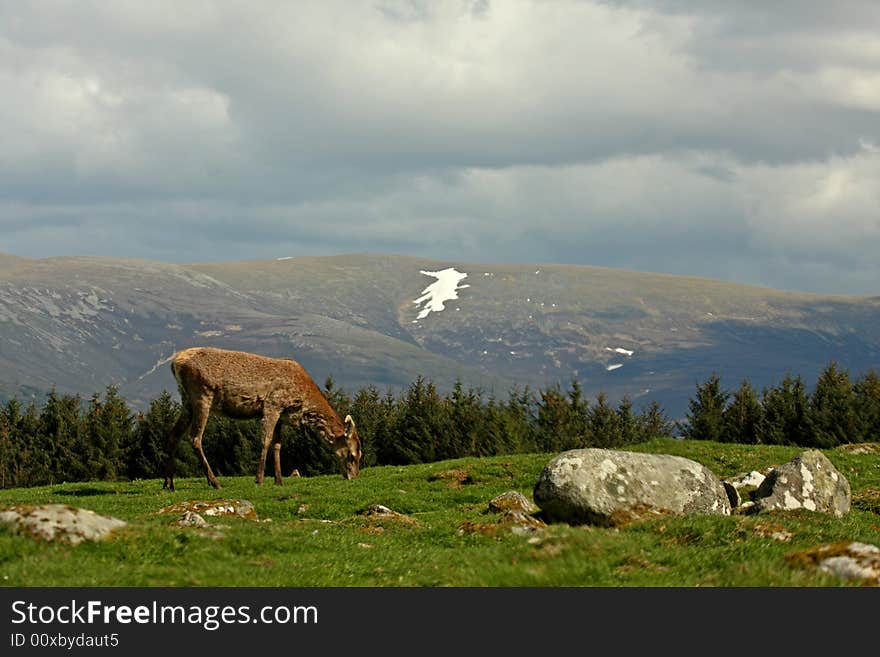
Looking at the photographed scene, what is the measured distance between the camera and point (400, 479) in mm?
42781

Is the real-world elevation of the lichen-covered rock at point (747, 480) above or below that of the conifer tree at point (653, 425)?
below

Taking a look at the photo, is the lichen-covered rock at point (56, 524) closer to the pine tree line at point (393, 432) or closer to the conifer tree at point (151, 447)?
the pine tree line at point (393, 432)

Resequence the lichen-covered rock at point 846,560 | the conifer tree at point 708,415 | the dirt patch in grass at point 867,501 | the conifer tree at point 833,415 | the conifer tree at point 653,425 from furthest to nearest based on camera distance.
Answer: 1. the conifer tree at point 653,425
2. the conifer tree at point 708,415
3. the conifer tree at point 833,415
4. the dirt patch in grass at point 867,501
5. the lichen-covered rock at point 846,560

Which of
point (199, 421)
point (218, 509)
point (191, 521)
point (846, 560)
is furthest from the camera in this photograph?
point (199, 421)

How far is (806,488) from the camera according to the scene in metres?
30.6

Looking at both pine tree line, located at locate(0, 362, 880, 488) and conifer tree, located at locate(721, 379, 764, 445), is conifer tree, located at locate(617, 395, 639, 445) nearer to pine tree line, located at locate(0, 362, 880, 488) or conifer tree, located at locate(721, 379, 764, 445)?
pine tree line, located at locate(0, 362, 880, 488)

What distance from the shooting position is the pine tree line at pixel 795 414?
83.8 meters

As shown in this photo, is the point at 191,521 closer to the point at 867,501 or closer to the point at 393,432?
the point at 867,501

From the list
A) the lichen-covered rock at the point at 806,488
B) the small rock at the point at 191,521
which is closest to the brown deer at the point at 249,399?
the small rock at the point at 191,521

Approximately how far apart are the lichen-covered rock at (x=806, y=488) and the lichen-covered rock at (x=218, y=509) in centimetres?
1543

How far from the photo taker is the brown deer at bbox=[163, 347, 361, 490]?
39.1 metres

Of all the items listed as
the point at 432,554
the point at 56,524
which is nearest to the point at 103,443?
the point at 56,524

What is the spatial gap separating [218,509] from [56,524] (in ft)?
32.0
